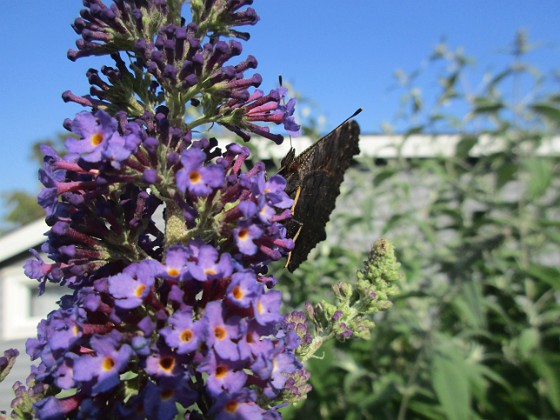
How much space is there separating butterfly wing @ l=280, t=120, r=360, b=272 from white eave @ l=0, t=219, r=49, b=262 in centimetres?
757

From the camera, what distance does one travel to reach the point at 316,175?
7.78 feet

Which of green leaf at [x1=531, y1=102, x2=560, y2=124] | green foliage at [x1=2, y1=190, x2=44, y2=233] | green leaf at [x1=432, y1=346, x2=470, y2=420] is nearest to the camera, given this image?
green leaf at [x1=432, y1=346, x2=470, y2=420]

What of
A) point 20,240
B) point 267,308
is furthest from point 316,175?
point 20,240

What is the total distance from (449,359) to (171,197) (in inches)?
111

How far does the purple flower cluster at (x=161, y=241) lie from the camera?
1.47m

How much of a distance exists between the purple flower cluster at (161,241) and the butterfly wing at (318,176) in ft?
1.25

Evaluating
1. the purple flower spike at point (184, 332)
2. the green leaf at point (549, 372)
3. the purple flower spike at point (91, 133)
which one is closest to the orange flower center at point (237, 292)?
the purple flower spike at point (184, 332)

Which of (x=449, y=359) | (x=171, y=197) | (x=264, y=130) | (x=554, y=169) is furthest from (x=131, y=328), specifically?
(x=554, y=169)

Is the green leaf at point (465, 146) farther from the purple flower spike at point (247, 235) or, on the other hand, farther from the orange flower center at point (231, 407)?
the orange flower center at point (231, 407)

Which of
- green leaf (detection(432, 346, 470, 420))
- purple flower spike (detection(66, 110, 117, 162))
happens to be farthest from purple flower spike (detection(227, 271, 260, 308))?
green leaf (detection(432, 346, 470, 420))

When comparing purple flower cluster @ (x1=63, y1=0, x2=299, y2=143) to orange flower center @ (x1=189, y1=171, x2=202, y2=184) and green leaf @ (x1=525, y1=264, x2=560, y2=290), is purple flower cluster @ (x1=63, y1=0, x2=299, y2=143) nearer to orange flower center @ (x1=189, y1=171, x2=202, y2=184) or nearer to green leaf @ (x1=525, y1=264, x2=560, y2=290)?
orange flower center @ (x1=189, y1=171, x2=202, y2=184)

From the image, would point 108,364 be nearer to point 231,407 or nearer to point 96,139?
A: point 231,407

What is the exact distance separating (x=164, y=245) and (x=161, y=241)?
0.08 m

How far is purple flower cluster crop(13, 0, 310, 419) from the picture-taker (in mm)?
1473
